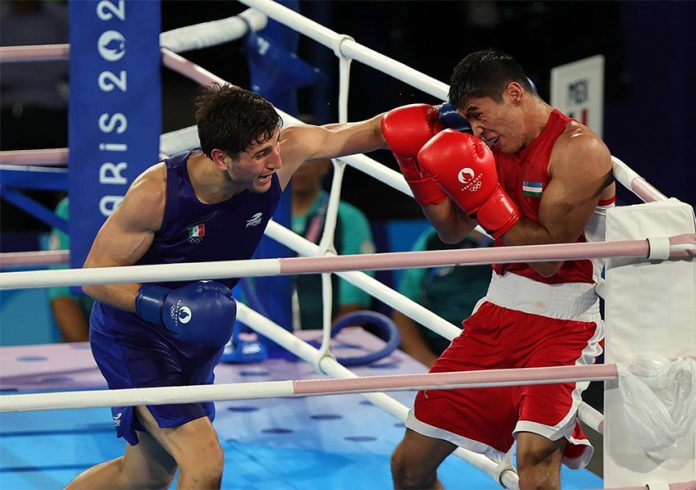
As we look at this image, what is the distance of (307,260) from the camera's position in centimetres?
177

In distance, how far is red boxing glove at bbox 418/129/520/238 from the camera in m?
2.12

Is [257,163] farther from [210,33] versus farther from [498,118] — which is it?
[210,33]

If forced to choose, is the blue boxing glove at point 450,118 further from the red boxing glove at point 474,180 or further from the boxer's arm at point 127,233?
the boxer's arm at point 127,233

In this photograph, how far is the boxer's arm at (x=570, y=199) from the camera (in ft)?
7.01

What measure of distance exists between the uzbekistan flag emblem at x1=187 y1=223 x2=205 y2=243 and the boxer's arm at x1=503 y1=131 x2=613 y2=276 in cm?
59

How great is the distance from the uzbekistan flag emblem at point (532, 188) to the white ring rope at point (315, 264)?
0.41m

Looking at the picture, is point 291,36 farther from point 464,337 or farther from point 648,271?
point 648,271

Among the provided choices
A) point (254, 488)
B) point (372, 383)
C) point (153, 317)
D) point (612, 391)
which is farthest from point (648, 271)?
point (254, 488)

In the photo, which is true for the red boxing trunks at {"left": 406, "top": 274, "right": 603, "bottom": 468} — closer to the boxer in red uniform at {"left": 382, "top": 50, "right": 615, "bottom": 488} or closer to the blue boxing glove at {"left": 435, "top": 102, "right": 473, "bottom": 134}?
the boxer in red uniform at {"left": 382, "top": 50, "right": 615, "bottom": 488}

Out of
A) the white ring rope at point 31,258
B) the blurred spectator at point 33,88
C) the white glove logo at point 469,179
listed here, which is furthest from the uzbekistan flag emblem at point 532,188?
the blurred spectator at point 33,88

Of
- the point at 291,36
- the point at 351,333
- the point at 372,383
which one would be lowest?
the point at 351,333

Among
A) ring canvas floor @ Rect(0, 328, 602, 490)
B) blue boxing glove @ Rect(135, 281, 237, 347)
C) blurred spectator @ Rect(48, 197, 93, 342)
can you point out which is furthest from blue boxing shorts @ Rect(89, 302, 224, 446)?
blurred spectator @ Rect(48, 197, 93, 342)

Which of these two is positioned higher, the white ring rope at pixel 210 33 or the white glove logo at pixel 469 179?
the white ring rope at pixel 210 33

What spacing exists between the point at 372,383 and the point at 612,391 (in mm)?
415
